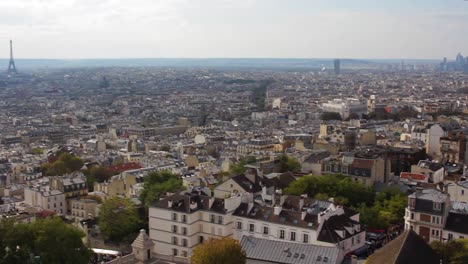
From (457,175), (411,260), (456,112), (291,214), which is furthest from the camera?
(456,112)

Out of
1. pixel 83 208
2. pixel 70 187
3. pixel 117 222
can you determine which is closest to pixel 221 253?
pixel 117 222

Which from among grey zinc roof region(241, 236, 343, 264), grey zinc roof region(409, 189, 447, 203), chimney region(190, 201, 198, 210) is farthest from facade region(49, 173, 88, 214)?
grey zinc roof region(409, 189, 447, 203)

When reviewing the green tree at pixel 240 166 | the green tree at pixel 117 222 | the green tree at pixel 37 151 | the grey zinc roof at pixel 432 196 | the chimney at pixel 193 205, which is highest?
the grey zinc roof at pixel 432 196

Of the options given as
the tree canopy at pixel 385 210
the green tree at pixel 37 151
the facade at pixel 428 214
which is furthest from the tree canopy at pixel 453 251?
the green tree at pixel 37 151

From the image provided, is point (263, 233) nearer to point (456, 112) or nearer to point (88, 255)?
point (88, 255)

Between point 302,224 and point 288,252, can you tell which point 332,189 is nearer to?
point 302,224

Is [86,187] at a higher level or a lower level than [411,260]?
lower

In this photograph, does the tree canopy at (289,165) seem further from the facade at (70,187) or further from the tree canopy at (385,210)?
the facade at (70,187)

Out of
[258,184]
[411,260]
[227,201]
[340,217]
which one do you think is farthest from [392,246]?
[258,184]
